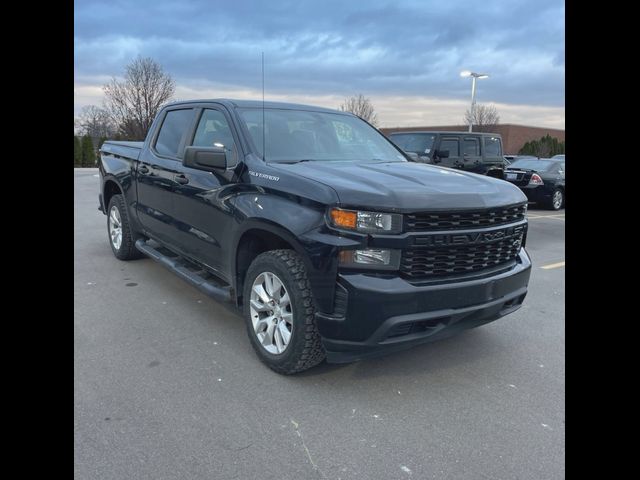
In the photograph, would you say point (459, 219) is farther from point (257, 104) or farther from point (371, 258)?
point (257, 104)

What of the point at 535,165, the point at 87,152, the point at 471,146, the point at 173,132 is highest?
the point at 87,152

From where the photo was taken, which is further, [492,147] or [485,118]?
[485,118]

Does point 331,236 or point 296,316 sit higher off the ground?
point 331,236

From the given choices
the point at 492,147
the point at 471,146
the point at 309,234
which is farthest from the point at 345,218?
the point at 492,147

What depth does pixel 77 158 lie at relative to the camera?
3125cm

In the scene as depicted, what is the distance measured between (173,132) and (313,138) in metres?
1.69

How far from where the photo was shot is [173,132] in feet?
16.6

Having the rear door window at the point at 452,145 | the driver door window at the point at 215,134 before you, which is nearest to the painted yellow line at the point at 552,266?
the driver door window at the point at 215,134

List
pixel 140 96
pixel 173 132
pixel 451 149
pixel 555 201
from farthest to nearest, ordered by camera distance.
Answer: pixel 140 96
pixel 555 201
pixel 451 149
pixel 173 132

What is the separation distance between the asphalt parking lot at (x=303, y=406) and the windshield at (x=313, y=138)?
5.24 ft

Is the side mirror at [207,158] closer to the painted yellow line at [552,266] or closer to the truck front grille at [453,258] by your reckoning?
the truck front grille at [453,258]
